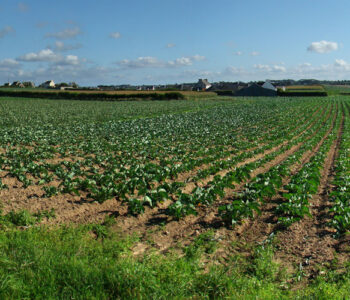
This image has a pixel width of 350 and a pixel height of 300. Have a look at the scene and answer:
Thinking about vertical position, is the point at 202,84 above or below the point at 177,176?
above

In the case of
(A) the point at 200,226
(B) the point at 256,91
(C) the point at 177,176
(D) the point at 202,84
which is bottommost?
(A) the point at 200,226

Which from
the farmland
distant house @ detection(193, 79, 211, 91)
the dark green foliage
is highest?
distant house @ detection(193, 79, 211, 91)

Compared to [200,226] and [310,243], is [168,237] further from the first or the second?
[310,243]

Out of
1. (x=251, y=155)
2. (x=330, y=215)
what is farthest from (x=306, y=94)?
(x=330, y=215)

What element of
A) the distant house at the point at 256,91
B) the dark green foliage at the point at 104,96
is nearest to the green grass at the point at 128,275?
the dark green foliage at the point at 104,96

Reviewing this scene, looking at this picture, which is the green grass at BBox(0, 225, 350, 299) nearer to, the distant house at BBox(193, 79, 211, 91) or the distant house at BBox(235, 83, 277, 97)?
the distant house at BBox(235, 83, 277, 97)

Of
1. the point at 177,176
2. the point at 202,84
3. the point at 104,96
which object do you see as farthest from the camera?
the point at 202,84

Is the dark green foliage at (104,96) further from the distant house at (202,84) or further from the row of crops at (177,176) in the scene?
the distant house at (202,84)

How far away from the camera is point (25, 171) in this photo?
9727mm

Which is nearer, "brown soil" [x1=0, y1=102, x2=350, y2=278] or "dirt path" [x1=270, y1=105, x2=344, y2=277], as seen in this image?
"dirt path" [x1=270, y1=105, x2=344, y2=277]

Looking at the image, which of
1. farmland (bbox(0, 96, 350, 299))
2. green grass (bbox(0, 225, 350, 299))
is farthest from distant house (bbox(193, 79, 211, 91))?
green grass (bbox(0, 225, 350, 299))

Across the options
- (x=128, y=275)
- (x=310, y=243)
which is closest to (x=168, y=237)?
(x=128, y=275)

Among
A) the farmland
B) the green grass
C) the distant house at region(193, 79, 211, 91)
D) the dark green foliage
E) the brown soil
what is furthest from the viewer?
the distant house at region(193, 79, 211, 91)

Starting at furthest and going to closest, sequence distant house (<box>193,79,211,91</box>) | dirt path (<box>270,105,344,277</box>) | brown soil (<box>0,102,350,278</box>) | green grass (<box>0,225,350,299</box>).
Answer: distant house (<box>193,79,211,91</box>), brown soil (<box>0,102,350,278</box>), dirt path (<box>270,105,344,277</box>), green grass (<box>0,225,350,299</box>)
